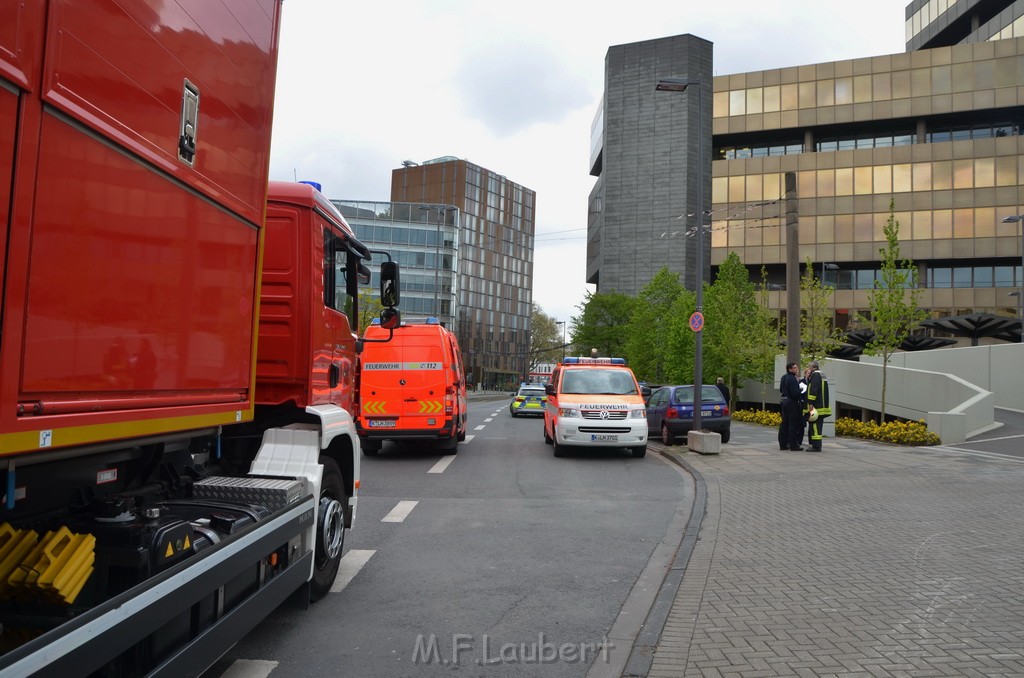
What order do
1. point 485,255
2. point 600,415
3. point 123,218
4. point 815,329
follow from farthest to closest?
point 485,255 → point 815,329 → point 600,415 → point 123,218

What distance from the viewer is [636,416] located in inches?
576

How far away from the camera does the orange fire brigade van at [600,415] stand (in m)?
14.5

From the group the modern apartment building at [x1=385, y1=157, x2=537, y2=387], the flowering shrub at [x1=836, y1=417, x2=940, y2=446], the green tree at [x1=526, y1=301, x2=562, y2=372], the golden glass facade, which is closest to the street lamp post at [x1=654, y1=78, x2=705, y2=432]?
the flowering shrub at [x1=836, y1=417, x2=940, y2=446]

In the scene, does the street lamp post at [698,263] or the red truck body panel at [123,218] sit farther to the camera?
the street lamp post at [698,263]

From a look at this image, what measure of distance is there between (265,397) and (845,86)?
193 feet

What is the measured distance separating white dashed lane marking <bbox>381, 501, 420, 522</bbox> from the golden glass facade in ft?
154

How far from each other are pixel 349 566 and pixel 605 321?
6148cm

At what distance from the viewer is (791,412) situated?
15.5 meters

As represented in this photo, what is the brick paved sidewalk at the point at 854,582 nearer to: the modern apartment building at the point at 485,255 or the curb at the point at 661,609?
the curb at the point at 661,609

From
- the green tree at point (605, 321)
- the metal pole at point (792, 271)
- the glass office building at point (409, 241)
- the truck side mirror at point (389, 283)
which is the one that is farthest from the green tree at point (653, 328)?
the truck side mirror at point (389, 283)

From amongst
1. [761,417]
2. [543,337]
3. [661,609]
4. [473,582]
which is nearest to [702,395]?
[761,417]

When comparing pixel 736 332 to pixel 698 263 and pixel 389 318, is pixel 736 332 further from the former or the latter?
pixel 389 318

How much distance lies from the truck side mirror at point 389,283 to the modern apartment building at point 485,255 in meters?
87.0

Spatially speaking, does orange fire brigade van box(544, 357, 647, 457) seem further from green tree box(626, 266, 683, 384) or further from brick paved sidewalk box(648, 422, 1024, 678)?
green tree box(626, 266, 683, 384)
